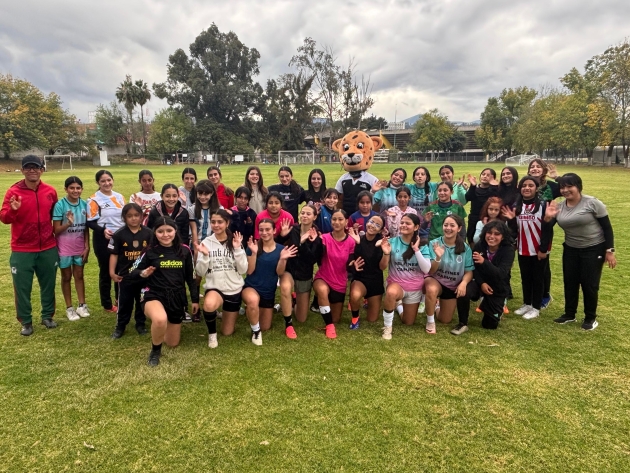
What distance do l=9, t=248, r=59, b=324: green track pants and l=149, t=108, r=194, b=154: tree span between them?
190 feet

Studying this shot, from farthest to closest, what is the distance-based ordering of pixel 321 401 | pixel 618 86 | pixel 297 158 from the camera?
1. pixel 297 158
2. pixel 618 86
3. pixel 321 401

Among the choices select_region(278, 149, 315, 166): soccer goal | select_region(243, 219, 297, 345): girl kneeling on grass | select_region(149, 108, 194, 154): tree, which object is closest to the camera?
select_region(243, 219, 297, 345): girl kneeling on grass

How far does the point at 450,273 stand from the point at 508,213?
122 centimetres

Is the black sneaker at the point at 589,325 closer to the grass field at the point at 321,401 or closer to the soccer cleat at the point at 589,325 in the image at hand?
the soccer cleat at the point at 589,325

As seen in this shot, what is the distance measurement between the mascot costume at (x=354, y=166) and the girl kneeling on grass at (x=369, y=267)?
5.71ft

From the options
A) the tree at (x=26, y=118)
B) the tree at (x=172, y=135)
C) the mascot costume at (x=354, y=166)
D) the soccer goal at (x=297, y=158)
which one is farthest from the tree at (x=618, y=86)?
the tree at (x=26, y=118)

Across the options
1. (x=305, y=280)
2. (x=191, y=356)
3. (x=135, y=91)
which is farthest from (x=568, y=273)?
(x=135, y=91)

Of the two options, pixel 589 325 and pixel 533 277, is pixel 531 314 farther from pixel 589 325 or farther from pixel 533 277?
pixel 589 325

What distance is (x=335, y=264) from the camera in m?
4.62

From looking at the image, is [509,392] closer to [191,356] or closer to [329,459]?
[329,459]

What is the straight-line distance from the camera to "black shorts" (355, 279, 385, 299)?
4613 millimetres

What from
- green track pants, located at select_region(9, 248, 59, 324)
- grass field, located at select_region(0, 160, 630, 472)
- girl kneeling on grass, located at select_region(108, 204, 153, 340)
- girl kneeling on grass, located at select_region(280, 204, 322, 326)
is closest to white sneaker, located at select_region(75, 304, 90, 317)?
grass field, located at select_region(0, 160, 630, 472)

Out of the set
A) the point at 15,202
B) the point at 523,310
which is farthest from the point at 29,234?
the point at 523,310

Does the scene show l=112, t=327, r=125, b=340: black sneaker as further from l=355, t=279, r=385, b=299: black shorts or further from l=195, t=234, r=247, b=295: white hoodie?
l=355, t=279, r=385, b=299: black shorts
